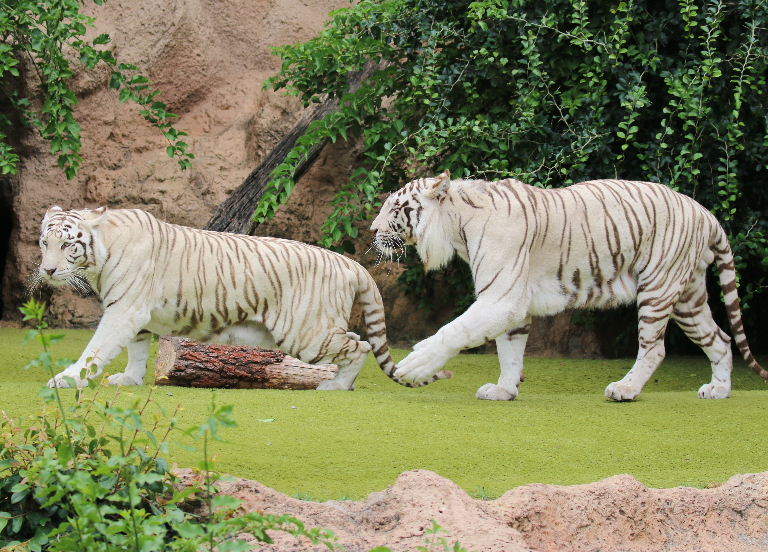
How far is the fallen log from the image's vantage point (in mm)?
6598

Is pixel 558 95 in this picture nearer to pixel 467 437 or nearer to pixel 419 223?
pixel 419 223

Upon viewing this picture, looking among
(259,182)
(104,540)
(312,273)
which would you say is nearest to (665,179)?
(312,273)

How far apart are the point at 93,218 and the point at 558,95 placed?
396cm

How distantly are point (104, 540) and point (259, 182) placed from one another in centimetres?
678

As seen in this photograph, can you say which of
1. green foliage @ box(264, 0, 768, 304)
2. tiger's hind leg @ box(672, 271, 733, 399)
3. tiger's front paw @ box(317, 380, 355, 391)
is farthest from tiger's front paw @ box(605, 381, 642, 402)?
green foliage @ box(264, 0, 768, 304)

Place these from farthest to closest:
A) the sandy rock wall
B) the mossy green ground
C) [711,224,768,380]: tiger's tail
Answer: the sandy rock wall
[711,224,768,380]: tiger's tail
the mossy green ground

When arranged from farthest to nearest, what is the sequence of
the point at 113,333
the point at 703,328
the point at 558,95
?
the point at 558,95
the point at 703,328
the point at 113,333

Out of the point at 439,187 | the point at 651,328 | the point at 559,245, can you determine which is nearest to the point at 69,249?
the point at 439,187

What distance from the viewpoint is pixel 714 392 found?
6.60 metres

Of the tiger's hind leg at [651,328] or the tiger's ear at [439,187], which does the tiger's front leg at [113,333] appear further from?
the tiger's hind leg at [651,328]

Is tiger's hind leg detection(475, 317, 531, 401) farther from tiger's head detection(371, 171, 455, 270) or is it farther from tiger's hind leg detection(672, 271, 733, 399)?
tiger's hind leg detection(672, 271, 733, 399)

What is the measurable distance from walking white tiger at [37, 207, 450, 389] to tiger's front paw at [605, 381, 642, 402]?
4.57 feet

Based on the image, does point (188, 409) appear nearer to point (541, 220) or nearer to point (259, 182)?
point (541, 220)

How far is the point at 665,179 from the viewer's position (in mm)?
7953
